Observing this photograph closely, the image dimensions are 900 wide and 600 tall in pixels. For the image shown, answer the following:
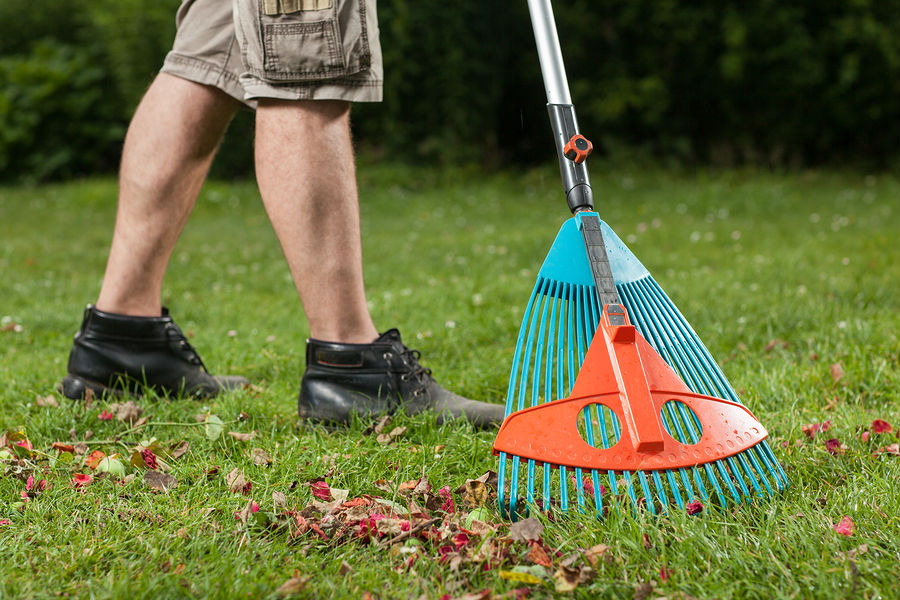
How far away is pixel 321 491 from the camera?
1.68m

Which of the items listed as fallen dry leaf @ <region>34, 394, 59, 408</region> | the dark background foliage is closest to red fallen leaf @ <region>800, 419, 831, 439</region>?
fallen dry leaf @ <region>34, 394, 59, 408</region>

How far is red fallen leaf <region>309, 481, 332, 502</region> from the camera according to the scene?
167 centimetres

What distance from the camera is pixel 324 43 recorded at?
1866 mm

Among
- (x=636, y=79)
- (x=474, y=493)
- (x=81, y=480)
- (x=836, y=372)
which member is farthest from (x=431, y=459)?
(x=636, y=79)

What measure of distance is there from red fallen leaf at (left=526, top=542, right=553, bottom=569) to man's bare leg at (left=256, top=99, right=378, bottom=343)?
881 millimetres

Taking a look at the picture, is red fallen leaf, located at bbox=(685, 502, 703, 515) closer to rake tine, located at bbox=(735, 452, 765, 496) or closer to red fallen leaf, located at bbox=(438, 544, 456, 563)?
rake tine, located at bbox=(735, 452, 765, 496)

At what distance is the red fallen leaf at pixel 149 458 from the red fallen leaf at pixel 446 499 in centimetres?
67

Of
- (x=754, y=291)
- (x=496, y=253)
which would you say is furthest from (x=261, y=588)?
(x=496, y=253)

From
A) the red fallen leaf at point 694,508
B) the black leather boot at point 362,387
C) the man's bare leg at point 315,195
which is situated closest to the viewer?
the red fallen leaf at point 694,508

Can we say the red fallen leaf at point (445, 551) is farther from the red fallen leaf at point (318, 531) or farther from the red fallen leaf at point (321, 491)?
the red fallen leaf at point (321, 491)

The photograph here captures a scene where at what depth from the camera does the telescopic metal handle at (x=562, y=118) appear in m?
1.74

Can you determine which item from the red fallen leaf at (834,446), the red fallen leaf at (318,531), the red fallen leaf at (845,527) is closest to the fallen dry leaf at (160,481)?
the red fallen leaf at (318,531)

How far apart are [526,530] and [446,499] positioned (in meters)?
0.23

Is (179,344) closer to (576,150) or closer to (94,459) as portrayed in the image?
(94,459)
